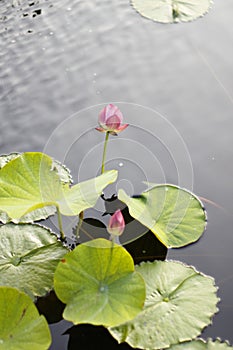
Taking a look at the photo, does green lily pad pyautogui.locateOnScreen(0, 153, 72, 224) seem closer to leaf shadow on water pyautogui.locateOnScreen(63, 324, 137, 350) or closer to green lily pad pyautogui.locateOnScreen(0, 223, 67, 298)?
green lily pad pyautogui.locateOnScreen(0, 223, 67, 298)

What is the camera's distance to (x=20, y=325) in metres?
1.43

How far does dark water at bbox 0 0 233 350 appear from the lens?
2.04 metres

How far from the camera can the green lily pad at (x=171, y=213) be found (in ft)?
5.71

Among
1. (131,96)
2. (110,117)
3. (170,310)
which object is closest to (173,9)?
(131,96)

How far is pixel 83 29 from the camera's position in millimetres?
2820

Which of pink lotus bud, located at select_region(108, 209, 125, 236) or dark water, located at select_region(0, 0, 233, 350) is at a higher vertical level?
pink lotus bud, located at select_region(108, 209, 125, 236)

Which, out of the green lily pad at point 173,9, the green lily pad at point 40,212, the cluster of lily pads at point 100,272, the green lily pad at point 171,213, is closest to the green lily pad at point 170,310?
the cluster of lily pads at point 100,272

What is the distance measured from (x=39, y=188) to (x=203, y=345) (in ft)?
2.18

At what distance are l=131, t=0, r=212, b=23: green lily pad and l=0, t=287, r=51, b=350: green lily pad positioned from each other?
72.6 inches

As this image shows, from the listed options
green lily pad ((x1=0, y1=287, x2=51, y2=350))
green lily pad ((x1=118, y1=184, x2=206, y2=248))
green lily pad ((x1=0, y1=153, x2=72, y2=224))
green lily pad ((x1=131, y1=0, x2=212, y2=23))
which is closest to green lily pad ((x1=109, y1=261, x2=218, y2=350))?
green lily pad ((x1=118, y1=184, x2=206, y2=248))

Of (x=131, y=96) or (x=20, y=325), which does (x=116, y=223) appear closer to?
(x=20, y=325)

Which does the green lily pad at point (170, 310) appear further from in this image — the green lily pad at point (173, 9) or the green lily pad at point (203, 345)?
the green lily pad at point (173, 9)

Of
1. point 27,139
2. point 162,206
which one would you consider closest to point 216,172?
point 162,206

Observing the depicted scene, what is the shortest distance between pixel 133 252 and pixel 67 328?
1.14ft
